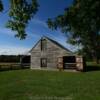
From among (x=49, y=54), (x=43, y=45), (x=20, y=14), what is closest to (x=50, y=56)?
(x=49, y=54)

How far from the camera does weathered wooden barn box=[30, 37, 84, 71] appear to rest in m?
41.1

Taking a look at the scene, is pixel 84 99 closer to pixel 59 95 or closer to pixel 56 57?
pixel 59 95

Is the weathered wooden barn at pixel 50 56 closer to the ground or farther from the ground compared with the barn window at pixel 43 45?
closer to the ground

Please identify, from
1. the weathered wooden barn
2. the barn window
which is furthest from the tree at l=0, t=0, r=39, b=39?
the barn window

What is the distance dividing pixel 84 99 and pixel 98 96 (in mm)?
1119

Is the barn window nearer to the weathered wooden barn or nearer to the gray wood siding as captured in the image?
the weathered wooden barn

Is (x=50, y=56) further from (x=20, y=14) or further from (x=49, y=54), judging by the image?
(x=20, y=14)

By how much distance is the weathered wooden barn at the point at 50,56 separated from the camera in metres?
41.1

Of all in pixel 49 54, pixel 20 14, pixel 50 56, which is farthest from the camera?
pixel 49 54

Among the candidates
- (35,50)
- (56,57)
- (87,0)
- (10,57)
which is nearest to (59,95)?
(87,0)

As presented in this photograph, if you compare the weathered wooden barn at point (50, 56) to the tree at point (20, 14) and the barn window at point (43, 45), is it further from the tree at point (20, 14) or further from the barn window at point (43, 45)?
the tree at point (20, 14)

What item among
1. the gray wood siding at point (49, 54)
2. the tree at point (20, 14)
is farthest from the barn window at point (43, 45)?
the tree at point (20, 14)

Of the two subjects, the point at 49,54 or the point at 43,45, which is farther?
the point at 43,45

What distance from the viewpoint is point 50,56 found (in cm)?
4328
